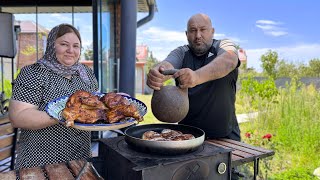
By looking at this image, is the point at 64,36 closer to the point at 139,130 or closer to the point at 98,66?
the point at 139,130

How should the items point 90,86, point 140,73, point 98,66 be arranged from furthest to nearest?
point 140,73
point 98,66
point 90,86

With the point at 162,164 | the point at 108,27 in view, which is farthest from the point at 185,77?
the point at 108,27

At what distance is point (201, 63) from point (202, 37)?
190 mm

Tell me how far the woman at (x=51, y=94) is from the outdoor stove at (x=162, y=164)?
0.35 meters

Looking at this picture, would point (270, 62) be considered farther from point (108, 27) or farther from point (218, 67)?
point (218, 67)

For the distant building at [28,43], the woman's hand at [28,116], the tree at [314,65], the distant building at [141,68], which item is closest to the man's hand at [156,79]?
the woman's hand at [28,116]

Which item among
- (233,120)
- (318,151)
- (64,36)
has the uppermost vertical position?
(64,36)

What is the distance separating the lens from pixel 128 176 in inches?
45.5

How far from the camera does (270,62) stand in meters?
8.18

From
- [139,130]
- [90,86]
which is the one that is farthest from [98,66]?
[139,130]

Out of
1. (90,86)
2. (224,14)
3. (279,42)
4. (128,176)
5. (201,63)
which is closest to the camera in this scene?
(128,176)

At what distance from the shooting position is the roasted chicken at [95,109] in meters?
1.18

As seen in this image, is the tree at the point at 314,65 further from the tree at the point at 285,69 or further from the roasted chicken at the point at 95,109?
the roasted chicken at the point at 95,109

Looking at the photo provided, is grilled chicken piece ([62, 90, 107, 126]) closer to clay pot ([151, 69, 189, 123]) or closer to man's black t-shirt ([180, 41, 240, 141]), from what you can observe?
clay pot ([151, 69, 189, 123])
